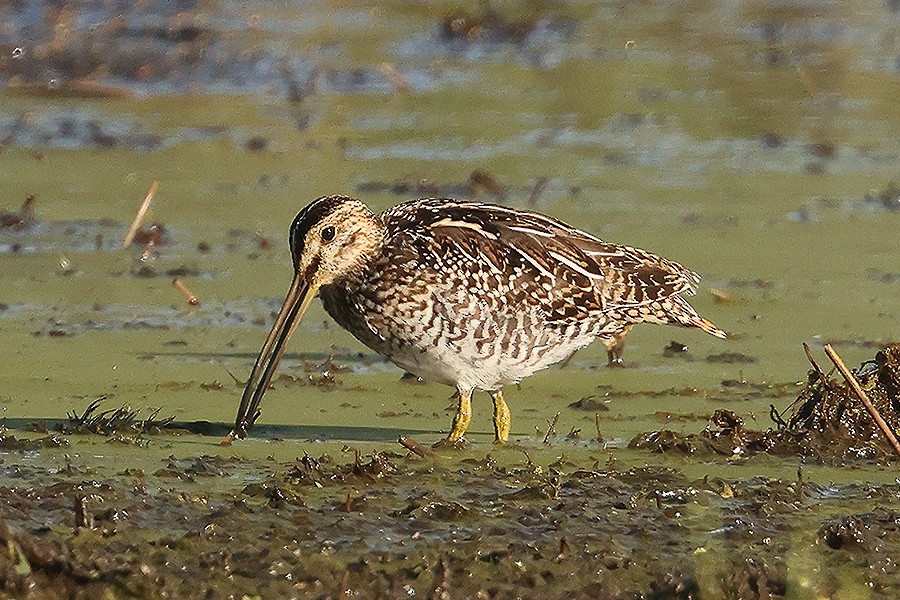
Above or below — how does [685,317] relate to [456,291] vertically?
below

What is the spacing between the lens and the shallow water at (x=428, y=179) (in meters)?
7.06

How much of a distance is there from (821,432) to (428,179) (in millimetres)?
4798

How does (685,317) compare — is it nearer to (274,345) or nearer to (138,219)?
(274,345)

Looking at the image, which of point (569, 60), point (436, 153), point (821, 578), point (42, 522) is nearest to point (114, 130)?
point (436, 153)

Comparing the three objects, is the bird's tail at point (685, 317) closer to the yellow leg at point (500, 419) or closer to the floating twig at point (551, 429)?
the floating twig at point (551, 429)

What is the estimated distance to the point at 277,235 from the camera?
9.57 metres

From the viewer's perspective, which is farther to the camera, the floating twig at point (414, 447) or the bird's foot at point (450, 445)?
the bird's foot at point (450, 445)

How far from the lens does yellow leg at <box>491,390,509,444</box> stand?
655 cm

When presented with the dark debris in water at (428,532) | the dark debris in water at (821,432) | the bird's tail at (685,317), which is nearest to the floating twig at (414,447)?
the dark debris in water at (428,532)

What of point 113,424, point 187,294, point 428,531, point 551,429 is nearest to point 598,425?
point 551,429

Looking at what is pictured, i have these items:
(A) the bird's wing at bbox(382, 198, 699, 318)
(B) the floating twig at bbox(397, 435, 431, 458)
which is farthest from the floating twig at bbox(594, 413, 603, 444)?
(B) the floating twig at bbox(397, 435, 431, 458)

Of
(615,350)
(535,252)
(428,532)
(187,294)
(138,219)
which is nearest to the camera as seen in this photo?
(428,532)

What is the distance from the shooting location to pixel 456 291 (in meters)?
6.34

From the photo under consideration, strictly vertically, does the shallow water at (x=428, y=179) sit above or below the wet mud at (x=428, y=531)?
below
